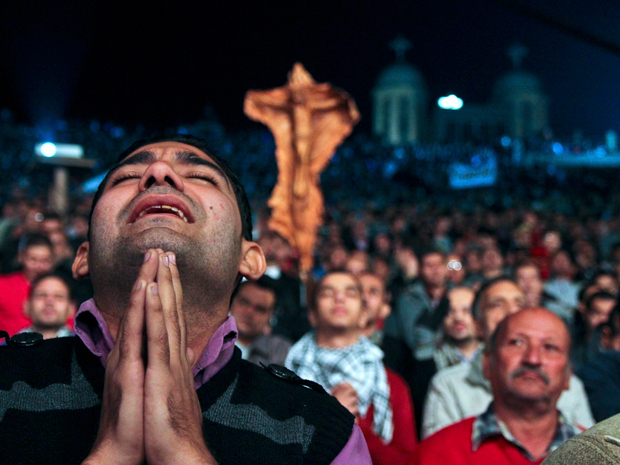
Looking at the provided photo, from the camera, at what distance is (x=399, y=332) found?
201 inches

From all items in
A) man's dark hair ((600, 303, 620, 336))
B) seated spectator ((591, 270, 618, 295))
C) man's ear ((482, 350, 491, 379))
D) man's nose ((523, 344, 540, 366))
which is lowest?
man's ear ((482, 350, 491, 379))

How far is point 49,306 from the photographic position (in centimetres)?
371

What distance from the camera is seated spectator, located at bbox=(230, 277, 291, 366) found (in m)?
3.82

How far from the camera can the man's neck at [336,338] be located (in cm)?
360

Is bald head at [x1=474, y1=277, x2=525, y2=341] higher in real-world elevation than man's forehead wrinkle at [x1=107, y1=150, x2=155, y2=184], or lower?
lower

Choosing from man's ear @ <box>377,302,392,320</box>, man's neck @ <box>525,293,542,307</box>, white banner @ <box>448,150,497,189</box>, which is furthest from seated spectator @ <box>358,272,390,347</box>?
white banner @ <box>448,150,497,189</box>

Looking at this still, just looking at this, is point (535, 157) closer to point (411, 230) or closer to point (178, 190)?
point (411, 230)

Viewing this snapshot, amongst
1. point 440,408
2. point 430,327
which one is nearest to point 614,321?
point 430,327

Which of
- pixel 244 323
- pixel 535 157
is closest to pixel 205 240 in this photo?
pixel 244 323

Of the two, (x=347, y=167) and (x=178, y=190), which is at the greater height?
(x=347, y=167)

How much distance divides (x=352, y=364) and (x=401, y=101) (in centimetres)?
7514

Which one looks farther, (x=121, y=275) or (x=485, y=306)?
(x=485, y=306)

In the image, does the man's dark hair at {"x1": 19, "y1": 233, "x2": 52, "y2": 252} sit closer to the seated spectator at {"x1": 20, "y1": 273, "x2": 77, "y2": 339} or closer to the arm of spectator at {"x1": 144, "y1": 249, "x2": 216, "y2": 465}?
the seated spectator at {"x1": 20, "y1": 273, "x2": 77, "y2": 339}

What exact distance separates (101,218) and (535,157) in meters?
41.2
